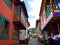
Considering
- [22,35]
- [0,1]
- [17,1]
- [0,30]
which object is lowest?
[22,35]

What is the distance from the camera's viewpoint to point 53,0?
11164 mm

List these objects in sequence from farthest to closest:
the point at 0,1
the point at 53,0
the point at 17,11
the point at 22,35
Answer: the point at 22,35
the point at 17,11
the point at 53,0
the point at 0,1

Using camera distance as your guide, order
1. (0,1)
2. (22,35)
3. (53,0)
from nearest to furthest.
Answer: (0,1) → (53,0) → (22,35)

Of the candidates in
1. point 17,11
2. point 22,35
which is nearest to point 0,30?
point 17,11

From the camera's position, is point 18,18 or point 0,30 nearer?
point 0,30

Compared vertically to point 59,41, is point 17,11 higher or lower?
higher

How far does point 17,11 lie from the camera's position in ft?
57.7

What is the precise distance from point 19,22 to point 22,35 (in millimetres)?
9446

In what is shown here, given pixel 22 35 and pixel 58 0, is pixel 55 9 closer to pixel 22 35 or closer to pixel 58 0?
pixel 58 0

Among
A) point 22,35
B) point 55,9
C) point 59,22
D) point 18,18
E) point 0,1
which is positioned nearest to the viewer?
point 0,1

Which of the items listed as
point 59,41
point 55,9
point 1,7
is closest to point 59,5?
point 55,9

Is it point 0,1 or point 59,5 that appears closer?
point 0,1

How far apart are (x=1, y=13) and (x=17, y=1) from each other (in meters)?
8.84

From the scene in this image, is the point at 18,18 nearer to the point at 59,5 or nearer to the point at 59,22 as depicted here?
the point at 59,22
